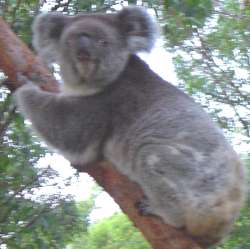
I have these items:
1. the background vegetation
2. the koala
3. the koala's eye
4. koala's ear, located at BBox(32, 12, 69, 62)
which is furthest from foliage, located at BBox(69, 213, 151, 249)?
the koala's eye

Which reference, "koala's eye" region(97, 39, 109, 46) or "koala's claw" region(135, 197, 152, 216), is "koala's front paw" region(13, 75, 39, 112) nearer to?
"koala's eye" region(97, 39, 109, 46)

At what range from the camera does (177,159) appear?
313 cm

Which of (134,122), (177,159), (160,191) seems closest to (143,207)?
(160,191)

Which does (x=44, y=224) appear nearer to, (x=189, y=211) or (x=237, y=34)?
(x=189, y=211)

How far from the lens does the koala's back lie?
3.08 meters

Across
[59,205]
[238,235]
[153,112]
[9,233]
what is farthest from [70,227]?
[153,112]

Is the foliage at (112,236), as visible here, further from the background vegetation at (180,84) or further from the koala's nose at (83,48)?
the koala's nose at (83,48)

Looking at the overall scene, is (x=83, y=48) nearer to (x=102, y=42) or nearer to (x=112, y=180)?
(x=102, y=42)

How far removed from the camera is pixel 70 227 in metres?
4.52

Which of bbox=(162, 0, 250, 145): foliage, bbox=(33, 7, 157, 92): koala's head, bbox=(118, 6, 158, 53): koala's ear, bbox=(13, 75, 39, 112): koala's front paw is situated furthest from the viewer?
bbox=(162, 0, 250, 145): foliage

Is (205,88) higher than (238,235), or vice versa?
(205,88)

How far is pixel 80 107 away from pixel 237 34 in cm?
231

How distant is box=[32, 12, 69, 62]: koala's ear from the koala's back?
491 mm

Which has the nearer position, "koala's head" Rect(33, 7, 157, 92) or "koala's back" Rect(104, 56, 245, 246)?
"koala's back" Rect(104, 56, 245, 246)
